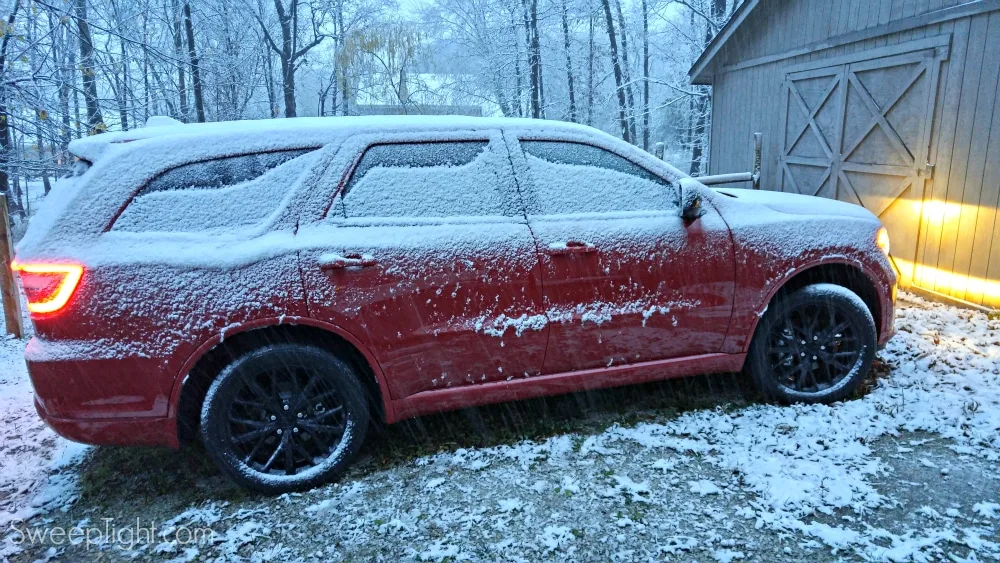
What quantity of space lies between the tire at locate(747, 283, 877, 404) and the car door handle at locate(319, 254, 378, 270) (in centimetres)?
232

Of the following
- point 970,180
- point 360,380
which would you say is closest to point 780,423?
point 360,380

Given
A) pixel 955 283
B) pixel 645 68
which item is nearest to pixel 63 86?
pixel 955 283

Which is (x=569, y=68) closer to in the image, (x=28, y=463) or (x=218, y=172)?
(x=218, y=172)

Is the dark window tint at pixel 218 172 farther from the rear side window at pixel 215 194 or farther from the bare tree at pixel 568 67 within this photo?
the bare tree at pixel 568 67

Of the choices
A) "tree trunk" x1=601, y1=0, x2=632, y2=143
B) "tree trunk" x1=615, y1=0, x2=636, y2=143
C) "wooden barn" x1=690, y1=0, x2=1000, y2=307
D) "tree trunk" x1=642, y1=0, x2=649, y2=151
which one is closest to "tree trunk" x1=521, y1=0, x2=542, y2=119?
"tree trunk" x1=601, y1=0, x2=632, y2=143

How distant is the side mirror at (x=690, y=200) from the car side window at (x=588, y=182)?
0.14m

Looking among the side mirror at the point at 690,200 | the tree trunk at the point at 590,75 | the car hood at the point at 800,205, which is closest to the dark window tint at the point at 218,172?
the side mirror at the point at 690,200

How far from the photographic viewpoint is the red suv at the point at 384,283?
2785 mm

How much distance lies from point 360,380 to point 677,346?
1779mm

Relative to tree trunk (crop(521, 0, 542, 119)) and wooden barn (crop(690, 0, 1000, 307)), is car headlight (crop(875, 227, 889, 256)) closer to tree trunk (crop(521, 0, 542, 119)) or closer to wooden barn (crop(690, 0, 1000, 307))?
wooden barn (crop(690, 0, 1000, 307))

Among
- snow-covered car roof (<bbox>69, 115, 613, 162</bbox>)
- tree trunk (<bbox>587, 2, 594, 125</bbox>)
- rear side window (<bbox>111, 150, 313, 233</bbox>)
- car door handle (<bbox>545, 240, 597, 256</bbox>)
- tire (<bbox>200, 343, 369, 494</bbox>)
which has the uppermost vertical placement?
tree trunk (<bbox>587, 2, 594, 125</bbox>)

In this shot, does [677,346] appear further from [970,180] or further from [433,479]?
[970,180]

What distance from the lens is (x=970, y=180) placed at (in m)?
5.89

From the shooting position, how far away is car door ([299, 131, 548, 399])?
3008 millimetres
